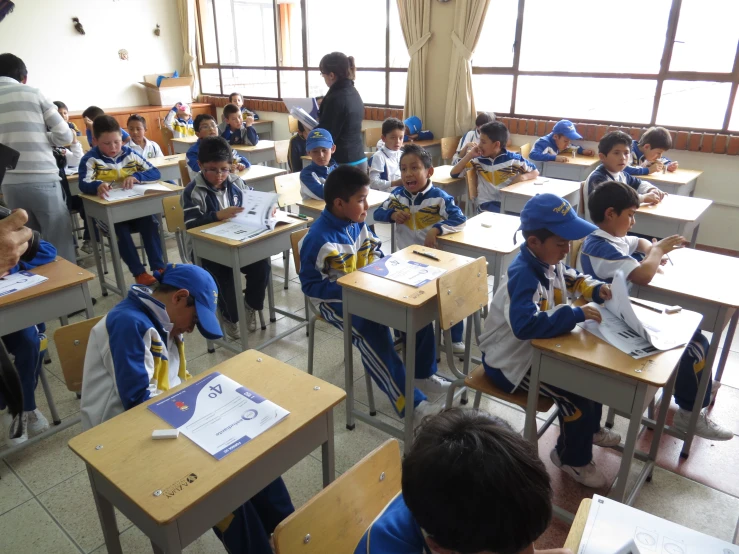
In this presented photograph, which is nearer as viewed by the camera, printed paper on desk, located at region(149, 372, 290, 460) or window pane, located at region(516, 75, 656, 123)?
printed paper on desk, located at region(149, 372, 290, 460)

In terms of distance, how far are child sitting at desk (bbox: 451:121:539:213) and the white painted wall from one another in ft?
20.4

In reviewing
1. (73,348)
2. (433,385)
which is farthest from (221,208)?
(433,385)

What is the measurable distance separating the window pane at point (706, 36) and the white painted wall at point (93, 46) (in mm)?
7274

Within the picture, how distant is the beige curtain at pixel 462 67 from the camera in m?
5.43

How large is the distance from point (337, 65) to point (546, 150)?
7.18 feet

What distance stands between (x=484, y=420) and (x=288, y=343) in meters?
2.42

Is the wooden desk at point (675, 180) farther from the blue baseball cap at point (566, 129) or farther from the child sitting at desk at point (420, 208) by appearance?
the child sitting at desk at point (420, 208)

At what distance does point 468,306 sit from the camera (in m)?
2.16

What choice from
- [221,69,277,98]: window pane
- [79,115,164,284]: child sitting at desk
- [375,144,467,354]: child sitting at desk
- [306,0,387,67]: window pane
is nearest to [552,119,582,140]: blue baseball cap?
[375,144,467,354]: child sitting at desk

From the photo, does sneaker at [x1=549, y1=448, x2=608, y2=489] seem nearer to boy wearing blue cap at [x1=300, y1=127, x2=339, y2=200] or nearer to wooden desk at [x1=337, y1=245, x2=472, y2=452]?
wooden desk at [x1=337, y1=245, x2=472, y2=452]

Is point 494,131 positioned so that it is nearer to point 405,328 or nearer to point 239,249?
point 239,249

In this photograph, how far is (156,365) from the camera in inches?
59.2

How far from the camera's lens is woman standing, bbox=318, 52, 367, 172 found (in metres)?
3.81

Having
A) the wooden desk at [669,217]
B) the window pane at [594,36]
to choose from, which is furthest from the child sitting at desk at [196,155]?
the window pane at [594,36]
